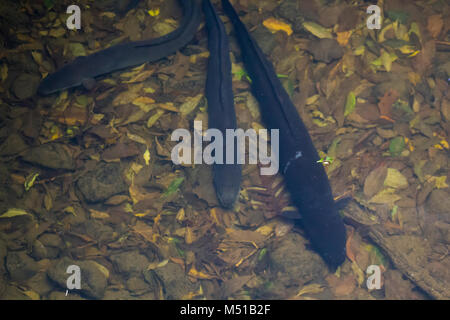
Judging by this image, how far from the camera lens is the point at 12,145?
14.0 feet

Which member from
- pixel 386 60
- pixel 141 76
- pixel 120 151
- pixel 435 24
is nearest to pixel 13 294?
pixel 120 151

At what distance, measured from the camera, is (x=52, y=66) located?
470 centimetres

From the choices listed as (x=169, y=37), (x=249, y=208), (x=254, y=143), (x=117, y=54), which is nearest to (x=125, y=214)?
(x=249, y=208)

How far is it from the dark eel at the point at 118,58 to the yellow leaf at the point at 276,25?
1051mm

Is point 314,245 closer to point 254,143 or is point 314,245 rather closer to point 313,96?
point 254,143

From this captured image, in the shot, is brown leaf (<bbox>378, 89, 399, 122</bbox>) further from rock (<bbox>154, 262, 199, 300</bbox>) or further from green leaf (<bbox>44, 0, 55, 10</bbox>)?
green leaf (<bbox>44, 0, 55, 10</bbox>)

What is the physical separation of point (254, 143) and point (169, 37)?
76.7 inches

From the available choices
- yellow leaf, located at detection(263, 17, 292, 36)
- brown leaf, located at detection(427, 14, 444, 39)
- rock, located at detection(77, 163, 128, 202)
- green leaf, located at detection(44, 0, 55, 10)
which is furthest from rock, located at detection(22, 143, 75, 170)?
brown leaf, located at detection(427, 14, 444, 39)

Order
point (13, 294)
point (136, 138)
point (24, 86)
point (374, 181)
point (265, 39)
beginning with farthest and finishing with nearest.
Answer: point (265, 39)
point (24, 86)
point (136, 138)
point (374, 181)
point (13, 294)

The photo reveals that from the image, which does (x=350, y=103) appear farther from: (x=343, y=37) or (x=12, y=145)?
(x=12, y=145)

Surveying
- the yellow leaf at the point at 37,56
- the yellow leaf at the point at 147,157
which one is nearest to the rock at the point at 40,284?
the yellow leaf at the point at 147,157

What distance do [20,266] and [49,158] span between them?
132cm

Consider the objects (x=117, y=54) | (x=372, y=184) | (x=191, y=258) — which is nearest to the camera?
(x=191, y=258)

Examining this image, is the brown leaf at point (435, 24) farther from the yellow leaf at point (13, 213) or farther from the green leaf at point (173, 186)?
the yellow leaf at point (13, 213)
